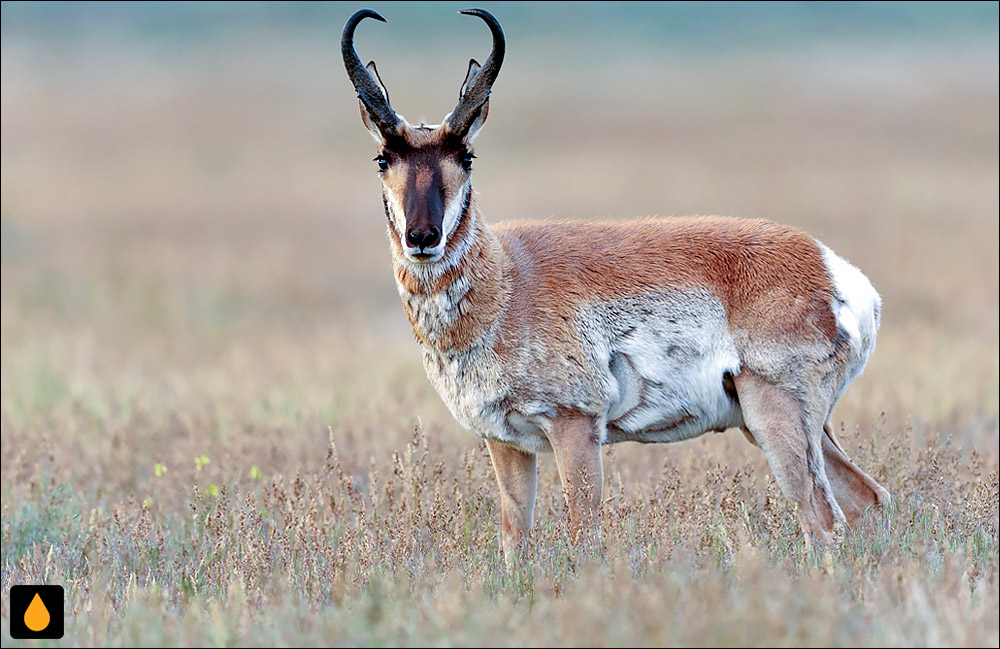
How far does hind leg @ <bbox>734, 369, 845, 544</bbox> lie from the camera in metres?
6.87

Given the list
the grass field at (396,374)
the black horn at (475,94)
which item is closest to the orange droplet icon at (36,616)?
the grass field at (396,374)

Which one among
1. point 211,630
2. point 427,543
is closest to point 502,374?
point 427,543

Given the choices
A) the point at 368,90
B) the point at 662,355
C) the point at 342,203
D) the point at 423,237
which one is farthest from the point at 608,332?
the point at 342,203

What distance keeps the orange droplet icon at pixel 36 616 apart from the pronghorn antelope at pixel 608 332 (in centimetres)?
244

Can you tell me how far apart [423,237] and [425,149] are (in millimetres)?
556

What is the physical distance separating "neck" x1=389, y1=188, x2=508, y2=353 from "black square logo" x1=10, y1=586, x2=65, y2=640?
244cm

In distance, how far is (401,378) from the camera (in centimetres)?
1364

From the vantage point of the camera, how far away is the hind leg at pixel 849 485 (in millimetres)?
7309

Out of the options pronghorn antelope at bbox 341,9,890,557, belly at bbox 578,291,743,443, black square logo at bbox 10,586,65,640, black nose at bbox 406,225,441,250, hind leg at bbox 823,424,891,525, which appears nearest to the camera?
black square logo at bbox 10,586,65,640

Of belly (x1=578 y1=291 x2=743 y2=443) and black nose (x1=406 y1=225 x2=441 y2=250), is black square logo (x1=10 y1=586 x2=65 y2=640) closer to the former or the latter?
black nose (x1=406 y1=225 x2=441 y2=250)

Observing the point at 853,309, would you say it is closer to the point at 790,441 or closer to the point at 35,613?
the point at 790,441

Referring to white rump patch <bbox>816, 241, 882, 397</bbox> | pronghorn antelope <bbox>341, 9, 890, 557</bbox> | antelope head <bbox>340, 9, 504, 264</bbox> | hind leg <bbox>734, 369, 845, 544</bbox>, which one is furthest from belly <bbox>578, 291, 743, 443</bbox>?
antelope head <bbox>340, 9, 504, 264</bbox>

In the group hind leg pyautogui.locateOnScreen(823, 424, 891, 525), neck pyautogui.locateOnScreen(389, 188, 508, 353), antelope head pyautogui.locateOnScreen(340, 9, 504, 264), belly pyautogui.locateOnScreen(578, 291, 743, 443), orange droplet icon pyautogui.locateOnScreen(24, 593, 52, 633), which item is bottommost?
orange droplet icon pyautogui.locateOnScreen(24, 593, 52, 633)

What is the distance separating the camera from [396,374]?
13.8 metres
